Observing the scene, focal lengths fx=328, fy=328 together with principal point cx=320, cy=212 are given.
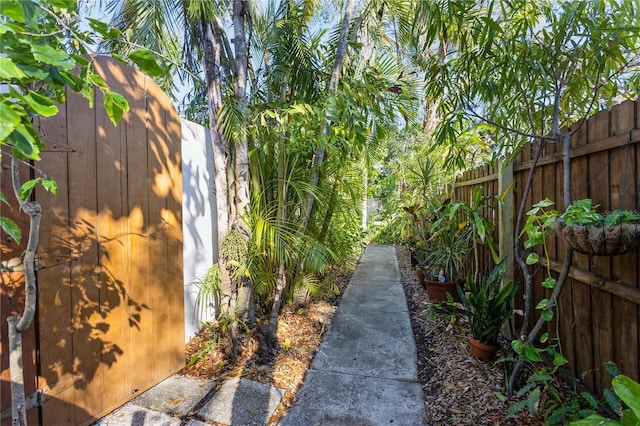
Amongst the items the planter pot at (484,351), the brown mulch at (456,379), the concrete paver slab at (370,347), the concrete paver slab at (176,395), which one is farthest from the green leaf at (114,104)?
the planter pot at (484,351)

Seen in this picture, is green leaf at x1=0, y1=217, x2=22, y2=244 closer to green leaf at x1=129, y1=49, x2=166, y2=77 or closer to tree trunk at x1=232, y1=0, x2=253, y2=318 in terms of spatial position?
green leaf at x1=129, y1=49, x2=166, y2=77

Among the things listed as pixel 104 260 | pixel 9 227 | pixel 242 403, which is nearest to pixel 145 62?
pixel 9 227

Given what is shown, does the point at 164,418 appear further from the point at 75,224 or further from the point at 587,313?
the point at 587,313

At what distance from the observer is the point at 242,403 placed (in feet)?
7.04

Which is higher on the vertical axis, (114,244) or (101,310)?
(114,244)

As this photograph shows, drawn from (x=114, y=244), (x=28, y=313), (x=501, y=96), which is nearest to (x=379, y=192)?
(x=501, y=96)

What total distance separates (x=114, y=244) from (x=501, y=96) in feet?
8.90

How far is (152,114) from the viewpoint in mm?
2299

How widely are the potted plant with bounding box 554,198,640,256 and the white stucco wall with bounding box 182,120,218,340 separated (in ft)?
8.45

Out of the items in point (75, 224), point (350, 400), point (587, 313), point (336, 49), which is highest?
point (336, 49)

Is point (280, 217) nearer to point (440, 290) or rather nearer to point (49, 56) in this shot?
point (440, 290)

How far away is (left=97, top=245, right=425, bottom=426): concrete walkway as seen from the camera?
201 centimetres

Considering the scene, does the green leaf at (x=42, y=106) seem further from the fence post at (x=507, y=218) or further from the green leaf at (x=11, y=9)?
the fence post at (x=507, y=218)

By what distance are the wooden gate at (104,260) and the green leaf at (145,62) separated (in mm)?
1187
